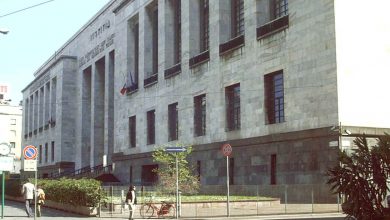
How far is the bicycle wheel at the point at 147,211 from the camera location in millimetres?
27355

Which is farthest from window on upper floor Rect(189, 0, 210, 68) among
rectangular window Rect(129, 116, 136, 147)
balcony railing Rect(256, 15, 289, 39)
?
rectangular window Rect(129, 116, 136, 147)

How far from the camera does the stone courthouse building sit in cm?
3269

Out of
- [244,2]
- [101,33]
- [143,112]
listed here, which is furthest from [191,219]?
[101,33]

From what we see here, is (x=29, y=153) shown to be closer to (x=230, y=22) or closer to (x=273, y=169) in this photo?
(x=273, y=169)

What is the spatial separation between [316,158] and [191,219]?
10.6 meters

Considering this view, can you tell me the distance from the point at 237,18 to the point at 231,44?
3042mm

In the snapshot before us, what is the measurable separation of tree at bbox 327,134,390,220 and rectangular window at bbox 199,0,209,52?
33984mm

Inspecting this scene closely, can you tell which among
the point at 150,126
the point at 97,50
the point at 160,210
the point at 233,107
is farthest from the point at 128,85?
the point at 160,210

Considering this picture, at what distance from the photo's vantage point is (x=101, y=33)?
234 feet

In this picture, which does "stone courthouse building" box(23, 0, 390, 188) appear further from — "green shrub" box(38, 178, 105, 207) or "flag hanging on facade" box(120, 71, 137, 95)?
"green shrub" box(38, 178, 105, 207)

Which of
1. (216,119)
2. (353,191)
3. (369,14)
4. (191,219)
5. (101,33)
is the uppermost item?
(101,33)

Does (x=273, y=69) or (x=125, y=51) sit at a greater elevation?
(x=125, y=51)

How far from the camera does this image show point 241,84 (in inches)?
1603

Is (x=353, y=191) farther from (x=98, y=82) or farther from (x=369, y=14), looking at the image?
(x=98, y=82)
